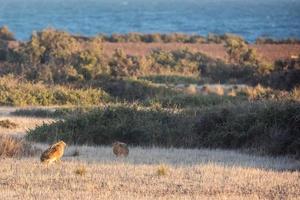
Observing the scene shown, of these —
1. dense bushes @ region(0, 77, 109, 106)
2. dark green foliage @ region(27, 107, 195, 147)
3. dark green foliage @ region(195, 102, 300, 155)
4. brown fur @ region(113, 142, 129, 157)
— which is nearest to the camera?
brown fur @ region(113, 142, 129, 157)

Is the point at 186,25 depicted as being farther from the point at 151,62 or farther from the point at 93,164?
the point at 93,164

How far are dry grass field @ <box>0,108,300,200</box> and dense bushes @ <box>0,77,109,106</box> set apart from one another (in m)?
13.6

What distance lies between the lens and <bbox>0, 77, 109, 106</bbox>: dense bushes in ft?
97.8

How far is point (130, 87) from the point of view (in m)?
32.9

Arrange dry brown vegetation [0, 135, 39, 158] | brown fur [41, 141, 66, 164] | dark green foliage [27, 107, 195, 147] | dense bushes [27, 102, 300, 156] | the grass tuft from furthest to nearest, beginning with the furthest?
the grass tuft, dark green foliage [27, 107, 195, 147], dense bushes [27, 102, 300, 156], dry brown vegetation [0, 135, 39, 158], brown fur [41, 141, 66, 164]

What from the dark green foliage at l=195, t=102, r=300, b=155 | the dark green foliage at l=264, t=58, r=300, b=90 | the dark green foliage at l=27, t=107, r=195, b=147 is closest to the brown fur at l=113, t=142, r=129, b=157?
the dark green foliage at l=27, t=107, r=195, b=147

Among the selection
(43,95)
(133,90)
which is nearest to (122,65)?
(133,90)

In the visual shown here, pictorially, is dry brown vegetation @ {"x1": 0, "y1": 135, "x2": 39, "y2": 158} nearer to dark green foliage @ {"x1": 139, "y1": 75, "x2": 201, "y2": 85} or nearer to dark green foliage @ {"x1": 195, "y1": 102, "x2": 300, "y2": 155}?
dark green foliage @ {"x1": 195, "y1": 102, "x2": 300, "y2": 155}

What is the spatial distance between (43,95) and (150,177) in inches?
695

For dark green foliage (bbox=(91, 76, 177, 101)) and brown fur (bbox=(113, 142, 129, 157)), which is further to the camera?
dark green foliage (bbox=(91, 76, 177, 101))

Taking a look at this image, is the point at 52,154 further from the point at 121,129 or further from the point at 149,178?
the point at 121,129

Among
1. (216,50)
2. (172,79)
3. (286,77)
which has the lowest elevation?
(216,50)

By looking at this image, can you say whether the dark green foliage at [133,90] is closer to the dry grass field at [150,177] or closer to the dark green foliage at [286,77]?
the dark green foliage at [286,77]

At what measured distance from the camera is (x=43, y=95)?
3031 cm
